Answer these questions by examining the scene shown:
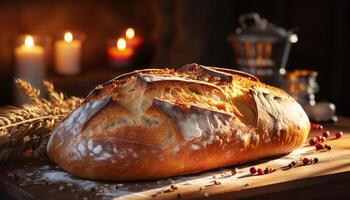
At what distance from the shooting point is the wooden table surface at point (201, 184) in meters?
1.36

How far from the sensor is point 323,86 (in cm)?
358

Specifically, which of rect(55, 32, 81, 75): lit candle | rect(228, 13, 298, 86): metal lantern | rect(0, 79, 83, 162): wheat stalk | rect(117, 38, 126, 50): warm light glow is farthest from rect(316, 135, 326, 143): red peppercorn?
rect(55, 32, 81, 75): lit candle

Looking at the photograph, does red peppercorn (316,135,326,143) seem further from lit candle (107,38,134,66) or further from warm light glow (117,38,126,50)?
lit candle (107,38,134,66)

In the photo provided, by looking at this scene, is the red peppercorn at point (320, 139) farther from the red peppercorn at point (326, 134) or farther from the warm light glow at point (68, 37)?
the warm light glow at point (68, 37)

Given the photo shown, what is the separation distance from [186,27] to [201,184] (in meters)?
2.53

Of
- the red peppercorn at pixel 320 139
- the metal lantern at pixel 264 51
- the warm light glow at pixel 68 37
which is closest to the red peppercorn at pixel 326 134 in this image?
the red peppercorn at pixel 320 139

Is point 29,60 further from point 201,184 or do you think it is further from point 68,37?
point 201,184

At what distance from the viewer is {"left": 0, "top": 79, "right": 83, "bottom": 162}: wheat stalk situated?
5.20 feet

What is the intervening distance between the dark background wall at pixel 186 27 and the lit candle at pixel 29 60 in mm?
301

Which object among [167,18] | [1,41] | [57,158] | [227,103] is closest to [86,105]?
[57,158]

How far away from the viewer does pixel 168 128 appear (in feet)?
4.79

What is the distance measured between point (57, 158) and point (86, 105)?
12 centimetres

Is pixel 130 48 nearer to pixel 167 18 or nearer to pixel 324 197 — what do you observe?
pixel 167 18

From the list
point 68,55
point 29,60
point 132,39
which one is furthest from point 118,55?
point 29,60
